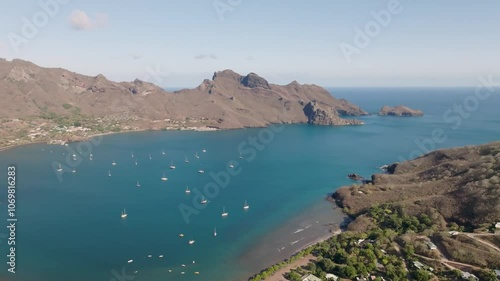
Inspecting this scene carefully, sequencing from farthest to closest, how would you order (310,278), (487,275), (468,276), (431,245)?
(431,245)
(310,278)
(468,276)
(487,275)

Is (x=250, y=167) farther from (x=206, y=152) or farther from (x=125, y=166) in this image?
(x=125, y=166)

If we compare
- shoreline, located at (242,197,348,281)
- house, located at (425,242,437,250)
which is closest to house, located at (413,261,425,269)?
house, located at (425,242,437,250)

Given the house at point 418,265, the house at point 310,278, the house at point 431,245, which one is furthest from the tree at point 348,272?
the house at point 431,245

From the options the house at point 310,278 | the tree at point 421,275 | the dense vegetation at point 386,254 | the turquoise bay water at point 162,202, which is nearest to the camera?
the tree at point 421,275

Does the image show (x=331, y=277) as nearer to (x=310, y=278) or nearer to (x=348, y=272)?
(x=348, y=272)

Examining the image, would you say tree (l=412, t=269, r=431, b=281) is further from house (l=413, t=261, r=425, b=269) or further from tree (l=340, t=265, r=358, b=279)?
tree (l=340, t=265, r=358, b=279)

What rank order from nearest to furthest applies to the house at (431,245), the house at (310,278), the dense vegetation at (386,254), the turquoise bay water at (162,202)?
the house at (310,278), the dense vegetation at (386,254), the house at (431,245), the turquoise bay water at (162,202)

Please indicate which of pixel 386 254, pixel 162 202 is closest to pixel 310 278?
pixel 386 254

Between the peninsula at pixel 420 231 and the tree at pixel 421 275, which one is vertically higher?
the peninsula at pixel 420 231

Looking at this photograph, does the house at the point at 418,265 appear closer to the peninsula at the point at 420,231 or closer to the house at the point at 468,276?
the peninsula at the point at 420,231
